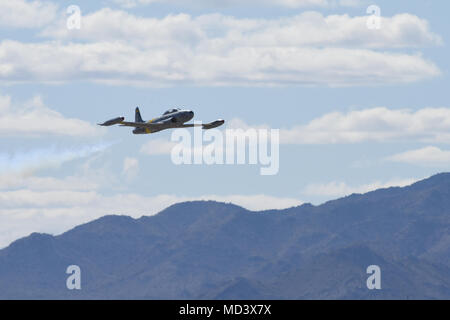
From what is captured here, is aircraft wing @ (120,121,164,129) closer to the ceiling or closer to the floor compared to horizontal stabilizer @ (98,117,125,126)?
closer to the ceiling

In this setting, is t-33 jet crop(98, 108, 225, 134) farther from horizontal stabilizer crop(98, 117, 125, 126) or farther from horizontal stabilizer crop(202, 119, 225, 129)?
horizontal stabilizer crop(98, 117, 125, 126)

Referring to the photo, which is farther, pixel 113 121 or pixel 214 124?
pixel 214 124

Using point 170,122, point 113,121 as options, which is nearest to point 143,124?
point 170,122

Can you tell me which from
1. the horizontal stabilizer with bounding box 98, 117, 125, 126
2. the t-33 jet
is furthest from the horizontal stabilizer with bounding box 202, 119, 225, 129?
the horizontal stabilizer with bounding box 98, 117, 125, 126

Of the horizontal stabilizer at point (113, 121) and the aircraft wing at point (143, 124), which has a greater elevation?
the aircraft wing at point (143, 124)

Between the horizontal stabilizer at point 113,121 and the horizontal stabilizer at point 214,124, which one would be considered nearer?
the horizontal stabilizer at point 113,121

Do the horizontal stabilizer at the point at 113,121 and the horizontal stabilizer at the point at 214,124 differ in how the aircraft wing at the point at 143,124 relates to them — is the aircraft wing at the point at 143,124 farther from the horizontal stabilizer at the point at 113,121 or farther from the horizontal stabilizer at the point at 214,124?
the horizontal stabilizer at the point at 113,121

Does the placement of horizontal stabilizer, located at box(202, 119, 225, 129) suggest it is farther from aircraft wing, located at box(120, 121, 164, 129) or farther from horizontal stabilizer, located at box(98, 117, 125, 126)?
horizontal stabilizer, located at box(98, 117, 125, 126)

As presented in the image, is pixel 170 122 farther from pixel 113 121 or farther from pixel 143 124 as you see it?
pixel 113 121

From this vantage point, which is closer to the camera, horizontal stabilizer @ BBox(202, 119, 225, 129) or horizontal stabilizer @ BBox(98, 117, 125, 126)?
horizontal stabilizer @ BBox(98, 117, 125, 126)

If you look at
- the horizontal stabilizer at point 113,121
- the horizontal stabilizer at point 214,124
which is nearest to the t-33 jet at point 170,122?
the horizontal stabilizer at point 214,124
